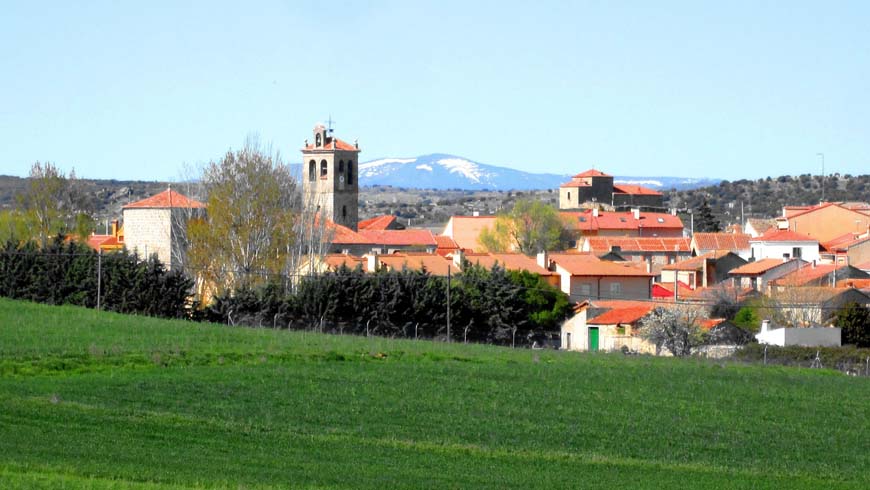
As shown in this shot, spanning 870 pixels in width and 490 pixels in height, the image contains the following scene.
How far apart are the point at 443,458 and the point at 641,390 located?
44.8 feet

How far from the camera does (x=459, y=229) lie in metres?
132

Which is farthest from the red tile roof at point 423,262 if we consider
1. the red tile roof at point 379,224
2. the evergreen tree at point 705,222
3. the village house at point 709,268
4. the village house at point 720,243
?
the evergreen tree at point 705,222

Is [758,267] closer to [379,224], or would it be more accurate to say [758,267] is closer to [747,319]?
[747,319]

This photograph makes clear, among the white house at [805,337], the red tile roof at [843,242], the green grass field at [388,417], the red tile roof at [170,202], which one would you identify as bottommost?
the green grass field at [388,417]

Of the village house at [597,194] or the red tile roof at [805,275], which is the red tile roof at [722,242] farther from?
the village house at [597,194]

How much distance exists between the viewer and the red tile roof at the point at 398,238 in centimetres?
10950

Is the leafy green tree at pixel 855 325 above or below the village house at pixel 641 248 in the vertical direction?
below

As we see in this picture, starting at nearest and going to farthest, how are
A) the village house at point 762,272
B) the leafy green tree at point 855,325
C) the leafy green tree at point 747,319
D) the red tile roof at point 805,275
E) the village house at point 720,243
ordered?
the leafy green tree at point 855,325
the leafy green tree at point 747,319
the red tile roof at point 805,275
the village house at point 762,272
the village house at point 720,243

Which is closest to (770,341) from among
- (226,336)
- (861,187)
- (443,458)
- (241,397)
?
(226,336)

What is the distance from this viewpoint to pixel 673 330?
2482 inches

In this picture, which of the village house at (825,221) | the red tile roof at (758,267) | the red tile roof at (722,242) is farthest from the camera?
the village house at (825,221)

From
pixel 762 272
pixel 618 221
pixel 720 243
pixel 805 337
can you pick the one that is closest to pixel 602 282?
pixel 762 272

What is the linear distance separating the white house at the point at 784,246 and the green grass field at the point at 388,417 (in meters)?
53.4

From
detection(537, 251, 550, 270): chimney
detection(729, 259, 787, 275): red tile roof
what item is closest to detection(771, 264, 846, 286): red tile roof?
detection(729, 259, 787, 275): red tile roof
